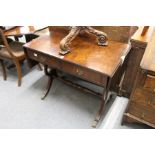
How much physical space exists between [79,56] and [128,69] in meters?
0.72

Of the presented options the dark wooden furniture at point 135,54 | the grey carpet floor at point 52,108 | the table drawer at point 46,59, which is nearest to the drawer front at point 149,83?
the dark wooden furniture at point 135,54

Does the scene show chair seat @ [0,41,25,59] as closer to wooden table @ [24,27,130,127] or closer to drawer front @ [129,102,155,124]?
wooden table @ [24,27,130,127]

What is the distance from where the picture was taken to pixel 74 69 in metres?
1.41

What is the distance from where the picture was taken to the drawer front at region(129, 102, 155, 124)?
1388 millimetres

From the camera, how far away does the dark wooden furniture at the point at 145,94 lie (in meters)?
1.13

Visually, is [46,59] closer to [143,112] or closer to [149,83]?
[149,83]

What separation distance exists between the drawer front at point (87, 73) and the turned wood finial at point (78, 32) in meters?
0.15

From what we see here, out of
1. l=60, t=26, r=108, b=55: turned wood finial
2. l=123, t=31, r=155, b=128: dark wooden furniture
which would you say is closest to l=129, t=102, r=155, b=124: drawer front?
l=123, t=31, r=155, b=128: dark wooden furniture

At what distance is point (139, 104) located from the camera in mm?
1401

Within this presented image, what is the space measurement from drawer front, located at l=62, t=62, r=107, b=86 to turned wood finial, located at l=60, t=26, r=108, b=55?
15 centimetres

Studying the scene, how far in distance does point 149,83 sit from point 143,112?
1.30 feet

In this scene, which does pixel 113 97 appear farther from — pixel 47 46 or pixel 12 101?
pixel 12 101

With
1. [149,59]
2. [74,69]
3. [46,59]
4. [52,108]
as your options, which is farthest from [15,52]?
[149,59]

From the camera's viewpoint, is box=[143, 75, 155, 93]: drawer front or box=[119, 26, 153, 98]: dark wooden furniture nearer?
box=[143, 75, 155, 93]: drawer front
